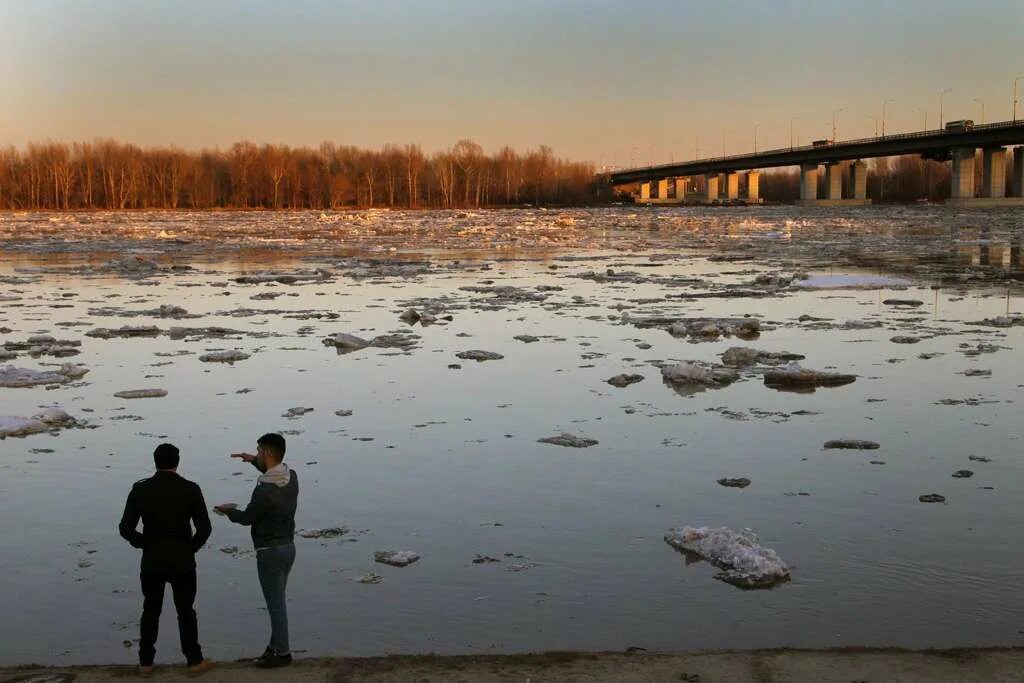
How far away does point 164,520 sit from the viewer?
227 inches

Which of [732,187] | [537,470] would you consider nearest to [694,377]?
[537,470]

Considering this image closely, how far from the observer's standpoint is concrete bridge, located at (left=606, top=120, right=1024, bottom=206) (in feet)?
344

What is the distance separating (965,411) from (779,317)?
8.38 meters

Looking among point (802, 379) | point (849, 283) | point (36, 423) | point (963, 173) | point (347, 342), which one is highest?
point (963, 173)

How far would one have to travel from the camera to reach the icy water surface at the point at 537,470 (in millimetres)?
6414

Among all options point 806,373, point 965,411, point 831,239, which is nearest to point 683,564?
point 965,411

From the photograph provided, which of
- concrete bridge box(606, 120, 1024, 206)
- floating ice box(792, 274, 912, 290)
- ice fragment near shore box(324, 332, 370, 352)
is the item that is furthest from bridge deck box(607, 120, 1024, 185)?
ice fragment near shore box(324, 332, 370, 352)

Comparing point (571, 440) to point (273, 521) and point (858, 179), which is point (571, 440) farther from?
point (858, 179)

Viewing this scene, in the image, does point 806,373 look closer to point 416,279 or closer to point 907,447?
A: point 907,447

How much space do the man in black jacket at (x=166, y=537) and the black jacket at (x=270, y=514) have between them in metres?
0.24

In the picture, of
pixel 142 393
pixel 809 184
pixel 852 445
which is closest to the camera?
pixel 852 445

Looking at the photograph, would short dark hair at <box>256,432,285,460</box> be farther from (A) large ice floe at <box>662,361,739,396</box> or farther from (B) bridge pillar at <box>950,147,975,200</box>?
(B) bridge pillar at <box>950,147,975,200</box>

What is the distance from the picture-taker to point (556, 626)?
20.5 feet

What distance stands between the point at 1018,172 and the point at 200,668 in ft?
392
